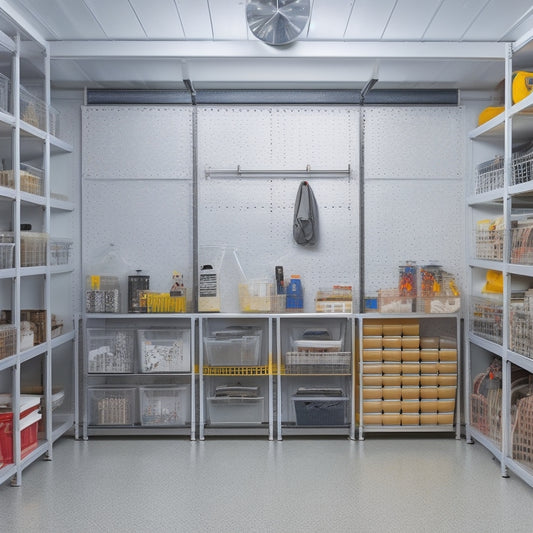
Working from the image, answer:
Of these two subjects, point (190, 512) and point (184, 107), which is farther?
point (184, 107)

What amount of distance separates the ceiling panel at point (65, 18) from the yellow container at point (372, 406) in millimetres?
3653

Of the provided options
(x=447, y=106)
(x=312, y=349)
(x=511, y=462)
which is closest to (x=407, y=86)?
(x=447, y=106)

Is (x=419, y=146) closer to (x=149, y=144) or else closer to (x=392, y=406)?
(x=392, y=406)

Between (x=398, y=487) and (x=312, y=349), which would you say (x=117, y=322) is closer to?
(x=312, y=349)

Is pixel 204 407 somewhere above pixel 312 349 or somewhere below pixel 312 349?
below

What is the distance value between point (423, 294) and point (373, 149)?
141 centimetres

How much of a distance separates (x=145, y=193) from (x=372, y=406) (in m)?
2.79

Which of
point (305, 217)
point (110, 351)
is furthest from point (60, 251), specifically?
point (305, 217)

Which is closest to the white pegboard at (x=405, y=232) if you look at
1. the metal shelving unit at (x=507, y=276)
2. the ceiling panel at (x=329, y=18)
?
the metal shelving unit at (x=507, y=276)

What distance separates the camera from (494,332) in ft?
17.4

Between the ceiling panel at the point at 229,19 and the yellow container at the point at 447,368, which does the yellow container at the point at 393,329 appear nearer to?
the yellow container at the point at 447,368

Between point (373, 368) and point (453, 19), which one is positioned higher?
point (453, 19)

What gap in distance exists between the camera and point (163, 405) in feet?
19.2

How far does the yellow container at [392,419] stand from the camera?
5754mm
